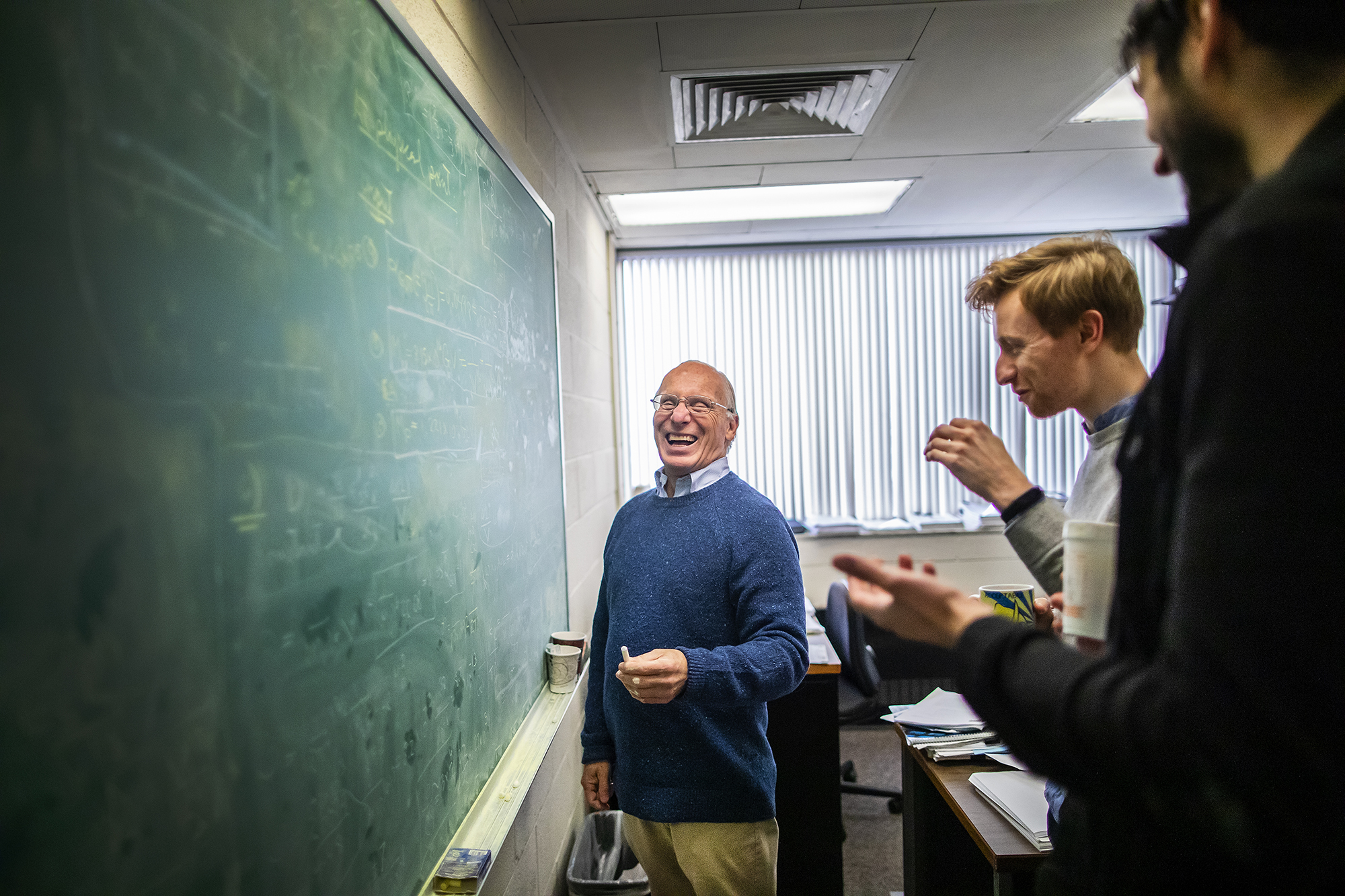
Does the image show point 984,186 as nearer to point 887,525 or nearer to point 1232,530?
point 887,525

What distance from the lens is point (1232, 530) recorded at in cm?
45

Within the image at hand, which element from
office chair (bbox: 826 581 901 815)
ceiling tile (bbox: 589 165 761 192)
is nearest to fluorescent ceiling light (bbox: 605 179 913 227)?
ceiling tile (bbox: 589 165 761 192)

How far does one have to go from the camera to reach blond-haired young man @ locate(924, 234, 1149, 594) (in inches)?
47.4

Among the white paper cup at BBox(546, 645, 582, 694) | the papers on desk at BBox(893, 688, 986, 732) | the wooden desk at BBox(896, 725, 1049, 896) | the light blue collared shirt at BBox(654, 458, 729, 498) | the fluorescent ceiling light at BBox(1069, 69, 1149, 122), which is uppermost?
the fluorescent ceiling light at BBox(1069, 69, 1149, 122)

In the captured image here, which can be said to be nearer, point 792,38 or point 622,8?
point 622,8

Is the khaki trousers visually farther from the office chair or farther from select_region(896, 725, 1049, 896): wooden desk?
the office chair

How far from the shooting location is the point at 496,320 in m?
1.62

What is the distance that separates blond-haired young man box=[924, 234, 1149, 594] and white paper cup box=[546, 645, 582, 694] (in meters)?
1.26

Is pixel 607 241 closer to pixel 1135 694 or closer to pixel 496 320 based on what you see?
pixel 496 320

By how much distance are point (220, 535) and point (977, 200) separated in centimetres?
393

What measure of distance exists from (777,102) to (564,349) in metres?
1.18

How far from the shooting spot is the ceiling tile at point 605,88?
6.57 feet

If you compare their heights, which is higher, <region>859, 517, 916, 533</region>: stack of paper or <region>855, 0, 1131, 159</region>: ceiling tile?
<region>855, 0, 1131, 159</region>: ceiling tile

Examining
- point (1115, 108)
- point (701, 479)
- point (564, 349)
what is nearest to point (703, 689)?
point (701, 479)
